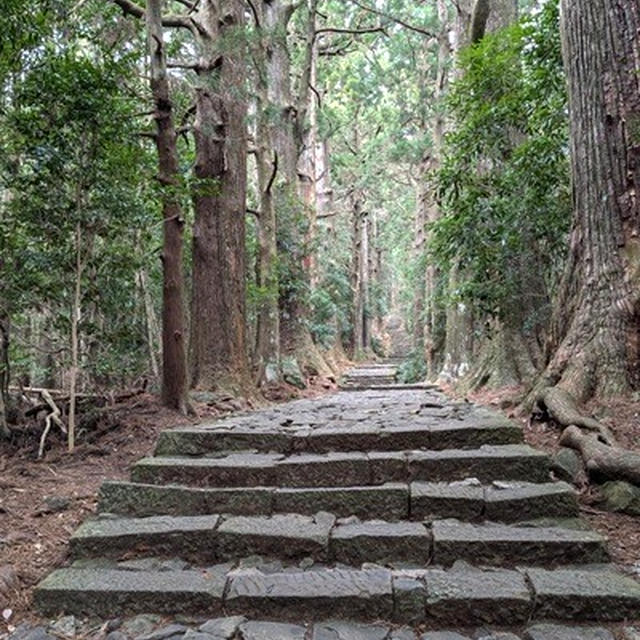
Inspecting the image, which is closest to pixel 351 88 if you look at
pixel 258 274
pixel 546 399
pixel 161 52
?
pixel 258 274

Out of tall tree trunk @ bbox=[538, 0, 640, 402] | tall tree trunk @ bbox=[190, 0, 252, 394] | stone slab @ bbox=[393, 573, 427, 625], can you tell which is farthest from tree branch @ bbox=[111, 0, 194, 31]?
stone slab @ bbox=[393, 573, 427, 625]

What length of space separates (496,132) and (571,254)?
244 centimetres

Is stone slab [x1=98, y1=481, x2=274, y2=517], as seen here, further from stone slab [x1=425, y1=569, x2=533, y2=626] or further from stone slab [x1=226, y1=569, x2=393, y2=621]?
stone slab [x1=425, y1=569, x2=533, y2=626]

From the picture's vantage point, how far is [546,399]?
14.2 ft

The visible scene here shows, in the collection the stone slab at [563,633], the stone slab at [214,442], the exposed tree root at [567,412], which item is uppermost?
the exposed tree root at [567,412]

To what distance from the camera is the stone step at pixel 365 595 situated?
2445mm

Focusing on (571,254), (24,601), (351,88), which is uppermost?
(351,88)

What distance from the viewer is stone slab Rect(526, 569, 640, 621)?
2410 mm

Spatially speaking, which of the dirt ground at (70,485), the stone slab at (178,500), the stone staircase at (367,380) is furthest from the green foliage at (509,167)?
the stone staircase at (367,380)

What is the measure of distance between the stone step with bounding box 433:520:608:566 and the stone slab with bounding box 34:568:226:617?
1.18 meters

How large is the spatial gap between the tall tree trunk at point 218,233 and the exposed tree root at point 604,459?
13.7ft

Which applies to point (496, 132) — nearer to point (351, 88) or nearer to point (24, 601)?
point (24, 601)

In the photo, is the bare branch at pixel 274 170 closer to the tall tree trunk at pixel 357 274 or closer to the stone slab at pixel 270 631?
the stone slab at pixel 270 631

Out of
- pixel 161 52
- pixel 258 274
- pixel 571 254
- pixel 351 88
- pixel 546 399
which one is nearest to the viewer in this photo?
pixel 546 399
